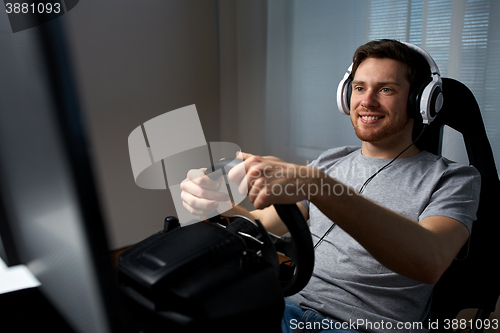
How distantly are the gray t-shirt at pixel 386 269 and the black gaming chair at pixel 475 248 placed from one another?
4cm

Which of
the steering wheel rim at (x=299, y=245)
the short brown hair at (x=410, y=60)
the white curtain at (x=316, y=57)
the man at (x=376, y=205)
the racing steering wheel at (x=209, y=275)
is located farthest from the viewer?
the white curtain at (x=316, y=57)

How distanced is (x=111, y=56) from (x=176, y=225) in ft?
5.63

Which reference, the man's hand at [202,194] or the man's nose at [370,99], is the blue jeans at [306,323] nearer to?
the man's hand at [202,194]

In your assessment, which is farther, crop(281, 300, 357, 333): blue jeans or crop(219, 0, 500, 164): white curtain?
crop(219, 0, 500, 164): white curtain

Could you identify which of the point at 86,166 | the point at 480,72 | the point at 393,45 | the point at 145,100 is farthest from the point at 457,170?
the point at 145,100

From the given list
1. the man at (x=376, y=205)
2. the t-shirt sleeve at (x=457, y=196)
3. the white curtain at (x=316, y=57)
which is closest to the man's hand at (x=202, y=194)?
the man at (x=376, y=205)

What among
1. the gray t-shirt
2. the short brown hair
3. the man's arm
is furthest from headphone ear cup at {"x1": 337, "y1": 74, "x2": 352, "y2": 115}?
the man's arm

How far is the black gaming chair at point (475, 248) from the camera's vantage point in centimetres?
82

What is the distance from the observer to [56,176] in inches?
10.8

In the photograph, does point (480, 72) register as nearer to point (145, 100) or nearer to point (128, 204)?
point (145, 100)

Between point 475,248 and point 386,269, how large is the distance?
22 centimetres

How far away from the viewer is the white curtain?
1.36 m

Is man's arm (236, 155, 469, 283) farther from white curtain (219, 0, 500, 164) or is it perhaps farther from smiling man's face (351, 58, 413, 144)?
white curtain (219, 0, 500, 164)

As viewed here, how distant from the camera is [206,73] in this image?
2340 mm
